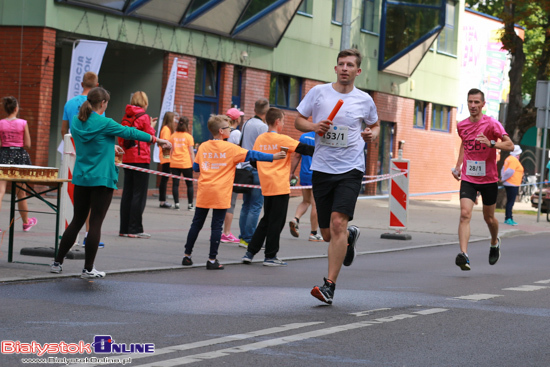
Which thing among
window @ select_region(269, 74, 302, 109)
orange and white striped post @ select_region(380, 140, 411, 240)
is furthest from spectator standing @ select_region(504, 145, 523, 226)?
window @ select_region(269, 74, 302, 109)

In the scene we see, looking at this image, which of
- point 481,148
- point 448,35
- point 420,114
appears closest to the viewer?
point 481,148

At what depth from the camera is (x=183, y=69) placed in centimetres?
2484

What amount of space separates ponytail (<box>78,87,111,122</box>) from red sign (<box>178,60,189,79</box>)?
15134 mm

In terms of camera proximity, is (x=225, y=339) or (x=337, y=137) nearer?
(x=225, y=339)

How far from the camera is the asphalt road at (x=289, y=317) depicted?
19.9 ft

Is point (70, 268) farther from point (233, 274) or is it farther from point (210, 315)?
point (210, 315)

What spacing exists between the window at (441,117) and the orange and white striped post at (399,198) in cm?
2297

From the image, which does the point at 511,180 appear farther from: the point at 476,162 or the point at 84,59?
the point at 476,162

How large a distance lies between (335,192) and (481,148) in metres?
3.77

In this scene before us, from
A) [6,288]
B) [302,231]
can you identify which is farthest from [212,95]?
[6,288]

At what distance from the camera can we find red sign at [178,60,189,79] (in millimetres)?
24734

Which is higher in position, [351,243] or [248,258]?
[351,243]

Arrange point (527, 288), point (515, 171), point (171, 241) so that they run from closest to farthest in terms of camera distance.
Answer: point (527, 288), point (171, 241), point (515, 171)

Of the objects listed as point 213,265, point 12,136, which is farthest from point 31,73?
point 213,265
